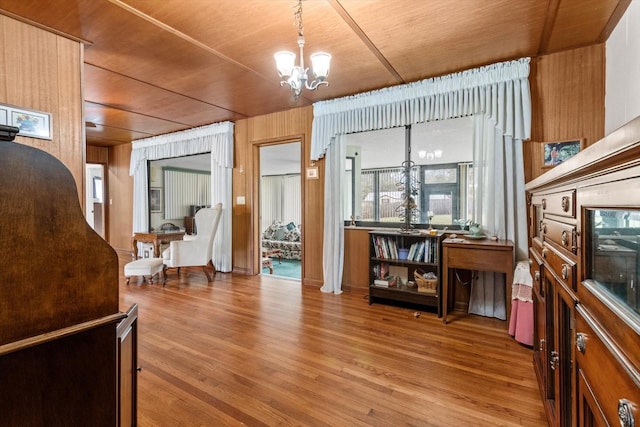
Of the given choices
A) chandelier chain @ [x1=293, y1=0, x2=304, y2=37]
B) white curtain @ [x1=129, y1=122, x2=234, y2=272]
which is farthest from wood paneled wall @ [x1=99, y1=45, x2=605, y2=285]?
chandelier chain @ [x1=293, y1=0, x2=304, y2=37]

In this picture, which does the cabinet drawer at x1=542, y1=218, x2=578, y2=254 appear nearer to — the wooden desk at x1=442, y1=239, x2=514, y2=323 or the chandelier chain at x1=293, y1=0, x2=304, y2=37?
the wooden desk at x1=442, y1=239, x2=514, y2=323

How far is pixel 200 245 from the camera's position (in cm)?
454

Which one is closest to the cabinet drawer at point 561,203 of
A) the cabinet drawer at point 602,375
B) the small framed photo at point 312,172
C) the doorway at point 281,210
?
A: the cabinet drawer at point 602,375

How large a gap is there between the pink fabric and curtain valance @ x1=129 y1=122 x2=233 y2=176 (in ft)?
13.9

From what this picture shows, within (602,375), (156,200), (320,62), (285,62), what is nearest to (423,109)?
(320,62)

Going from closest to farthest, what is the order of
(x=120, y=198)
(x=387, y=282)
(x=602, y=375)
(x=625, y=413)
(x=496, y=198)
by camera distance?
1. (x=625, y=413)
2. (x=602, y=375)
3. (x=496, y=198)
4. (x=387, y=282)
5. (x=120, y=198)

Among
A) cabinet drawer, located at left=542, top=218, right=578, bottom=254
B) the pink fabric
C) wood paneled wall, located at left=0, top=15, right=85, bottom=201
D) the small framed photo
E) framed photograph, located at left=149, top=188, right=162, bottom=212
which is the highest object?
wood paneled wall, located at left=0, top=15, right=85, bottom=201

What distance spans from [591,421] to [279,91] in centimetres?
376

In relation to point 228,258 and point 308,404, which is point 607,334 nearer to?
point 308,404

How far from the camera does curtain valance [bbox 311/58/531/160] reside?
A: 290cm

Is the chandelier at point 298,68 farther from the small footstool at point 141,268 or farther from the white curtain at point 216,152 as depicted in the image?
the small footstool at point 141,268

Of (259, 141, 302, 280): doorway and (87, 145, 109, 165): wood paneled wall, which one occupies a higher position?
(87, 145, 109, 165): wood paneled wall

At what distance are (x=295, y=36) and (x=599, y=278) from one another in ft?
8.32

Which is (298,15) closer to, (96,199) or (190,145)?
(190,145)
